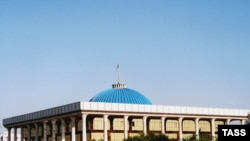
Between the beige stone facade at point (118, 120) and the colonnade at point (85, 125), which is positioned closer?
the colonnade at point (85, 125)

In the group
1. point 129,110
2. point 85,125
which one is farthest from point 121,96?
point 85,125

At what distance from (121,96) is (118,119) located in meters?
8.20

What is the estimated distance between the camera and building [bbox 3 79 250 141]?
321 feet

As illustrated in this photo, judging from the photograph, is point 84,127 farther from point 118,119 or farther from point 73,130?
point 118,119

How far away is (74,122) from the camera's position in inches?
3875

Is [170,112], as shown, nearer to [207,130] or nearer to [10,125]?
[207,130]

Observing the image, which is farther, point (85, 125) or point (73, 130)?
point (73, 130)

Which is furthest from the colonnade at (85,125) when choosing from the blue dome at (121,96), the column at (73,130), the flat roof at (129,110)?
the blue dome at (121,96)

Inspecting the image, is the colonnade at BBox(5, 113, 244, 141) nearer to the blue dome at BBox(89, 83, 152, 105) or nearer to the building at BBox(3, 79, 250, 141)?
the building at BBox(3, 79, 250, 141)

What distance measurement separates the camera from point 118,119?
103375 mm

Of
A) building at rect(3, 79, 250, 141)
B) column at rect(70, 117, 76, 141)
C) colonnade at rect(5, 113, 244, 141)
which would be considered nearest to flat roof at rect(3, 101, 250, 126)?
building at rect(3, 79, 250, 141)

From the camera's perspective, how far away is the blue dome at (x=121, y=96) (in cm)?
10894

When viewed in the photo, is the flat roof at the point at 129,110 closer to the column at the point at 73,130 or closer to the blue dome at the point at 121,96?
the column at the point at 73,130

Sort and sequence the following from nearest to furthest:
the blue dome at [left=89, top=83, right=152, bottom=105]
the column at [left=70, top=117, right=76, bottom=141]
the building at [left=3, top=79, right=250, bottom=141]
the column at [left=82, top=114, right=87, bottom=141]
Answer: the column at [left=82, top=114, right=87, bottom=141]
the building at [left=3, top=79, right=250, bottom=141]
the column at [left=70, top=117, right=76, bottom=141]
the blue dome at [left=89, top=83, right=152, bottom=105]
